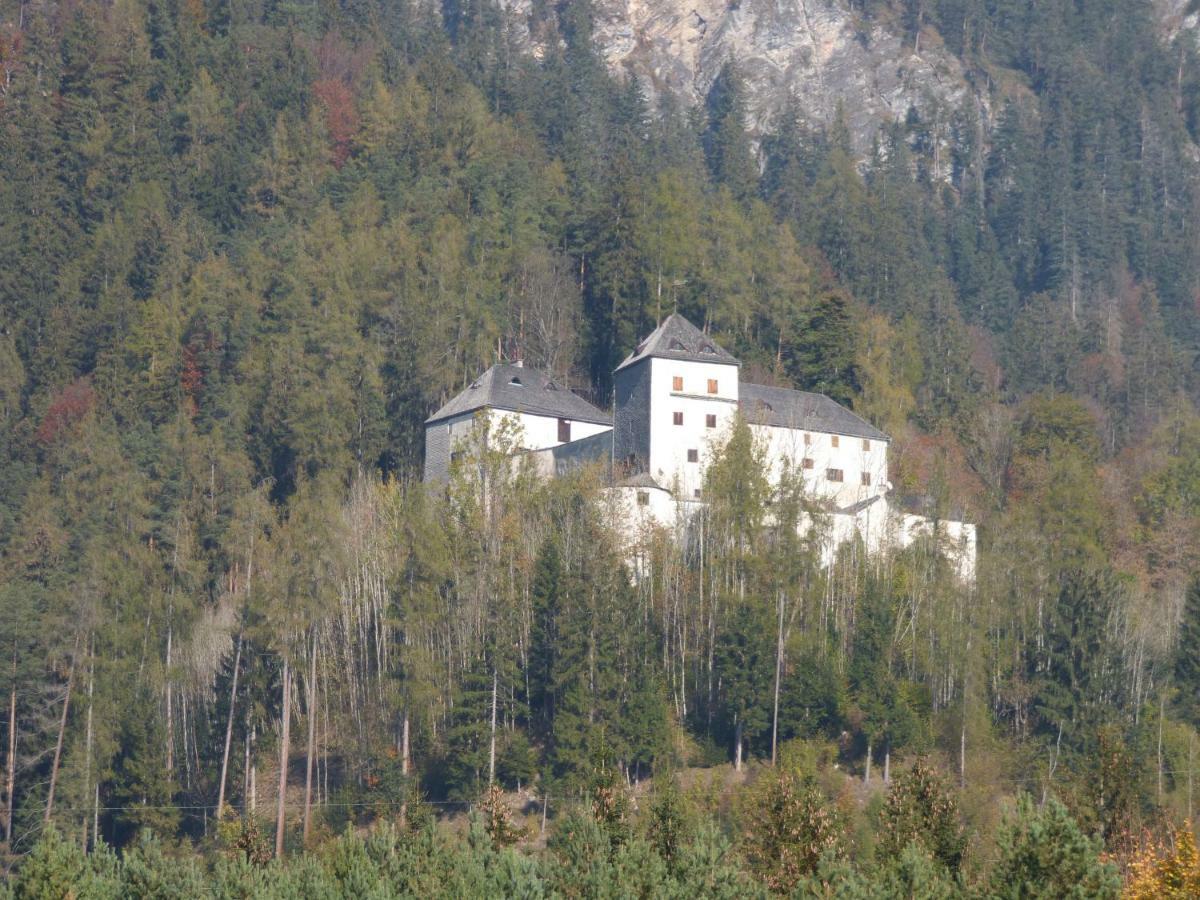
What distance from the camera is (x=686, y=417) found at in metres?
64.7

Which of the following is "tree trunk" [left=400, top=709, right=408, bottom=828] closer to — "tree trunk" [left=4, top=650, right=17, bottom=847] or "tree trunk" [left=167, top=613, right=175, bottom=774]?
"tree trunk" [left=167, top=613, right=175, bottom=774]

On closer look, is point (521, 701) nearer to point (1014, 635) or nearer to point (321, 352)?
point (1014, 635)

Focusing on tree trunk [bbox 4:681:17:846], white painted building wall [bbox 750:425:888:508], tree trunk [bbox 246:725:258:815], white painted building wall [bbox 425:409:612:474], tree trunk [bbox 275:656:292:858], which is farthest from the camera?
white painted building wall [bbox 425:409:612:474]

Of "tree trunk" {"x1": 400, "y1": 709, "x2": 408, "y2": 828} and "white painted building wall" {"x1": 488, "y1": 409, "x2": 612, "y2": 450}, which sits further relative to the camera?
"white painted building wall" {"x1": 488, "y1": 409, "x2": 612, "y2": 450}

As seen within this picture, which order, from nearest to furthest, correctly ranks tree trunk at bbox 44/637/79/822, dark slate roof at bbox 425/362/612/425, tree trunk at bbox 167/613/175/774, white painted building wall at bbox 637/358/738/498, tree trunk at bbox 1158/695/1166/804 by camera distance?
tree trunk at bbox 1158/695/1166/804, tree trunk at bbox 44/637/79/822, tree trunk at bbox 167/613/175/774, white painted building wall at bbox 637/358/738/498, dark slate roof at bbox 425/362/612/425

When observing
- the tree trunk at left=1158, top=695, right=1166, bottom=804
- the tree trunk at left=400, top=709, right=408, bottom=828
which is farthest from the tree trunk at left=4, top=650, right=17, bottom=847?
the tree trunk at left=1158, top=695, right=1166, bottom=804

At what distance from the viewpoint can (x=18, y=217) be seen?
96875 millimetres

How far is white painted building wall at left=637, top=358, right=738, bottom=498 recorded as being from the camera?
2490 inches

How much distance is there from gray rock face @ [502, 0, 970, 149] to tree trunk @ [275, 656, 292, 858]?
92185mm

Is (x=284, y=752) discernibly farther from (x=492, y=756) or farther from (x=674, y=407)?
(x=674, y=407)

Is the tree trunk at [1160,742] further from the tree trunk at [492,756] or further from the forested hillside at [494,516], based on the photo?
the tree trunk at [492,756]

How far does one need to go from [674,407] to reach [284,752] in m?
18.6

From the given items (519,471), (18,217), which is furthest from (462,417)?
(18,217)

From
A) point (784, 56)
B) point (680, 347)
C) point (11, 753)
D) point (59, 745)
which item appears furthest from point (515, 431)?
point (784, 56)
